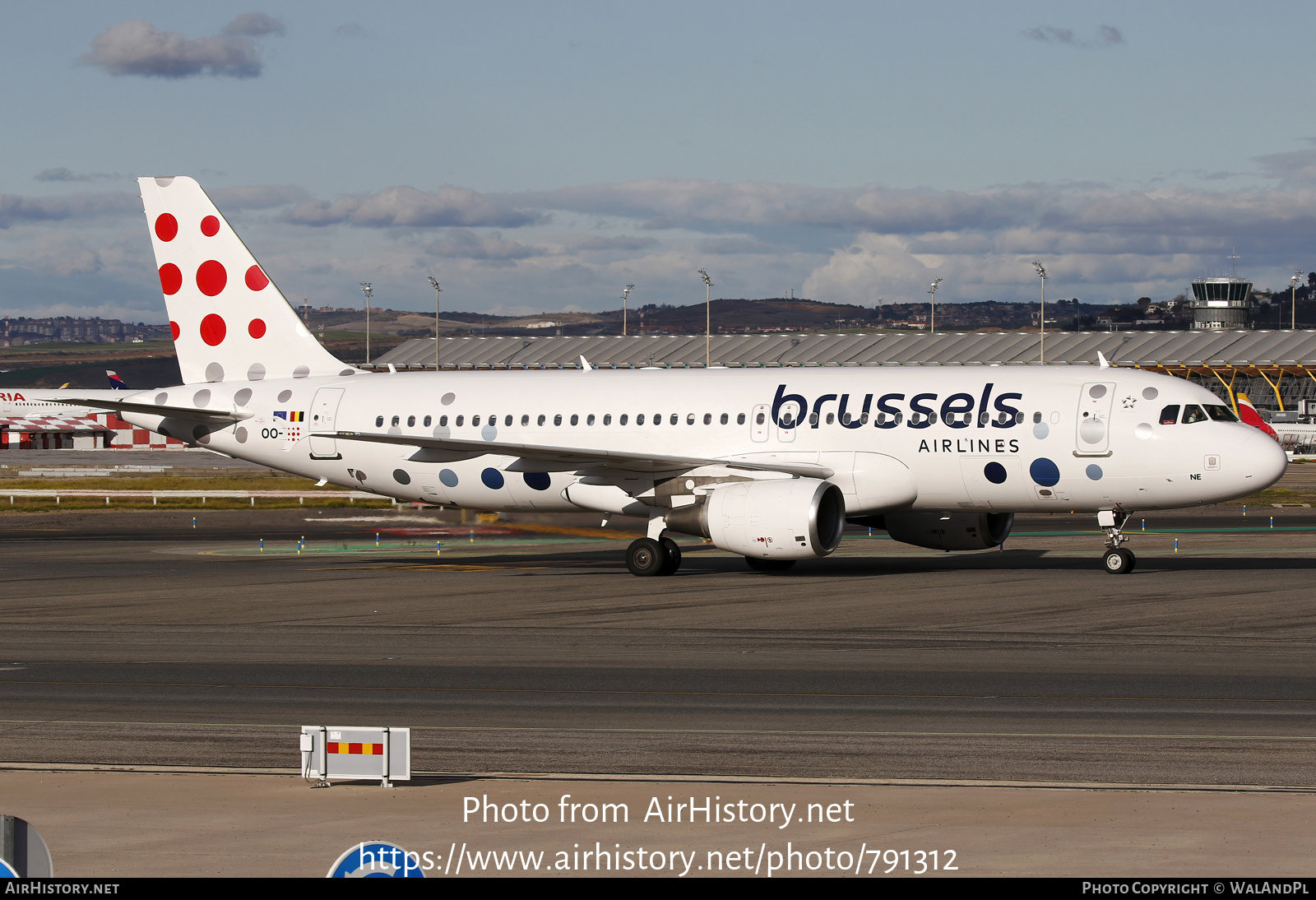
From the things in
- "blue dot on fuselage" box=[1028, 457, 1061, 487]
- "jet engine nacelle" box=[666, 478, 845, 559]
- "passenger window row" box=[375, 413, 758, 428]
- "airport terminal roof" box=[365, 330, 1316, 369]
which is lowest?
"jet engine nacelle" box=[666, 478, 845, 559]

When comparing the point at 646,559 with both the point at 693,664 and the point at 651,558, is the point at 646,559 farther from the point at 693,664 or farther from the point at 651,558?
the point at 693,664

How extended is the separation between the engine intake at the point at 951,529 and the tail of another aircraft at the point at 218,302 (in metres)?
15.3

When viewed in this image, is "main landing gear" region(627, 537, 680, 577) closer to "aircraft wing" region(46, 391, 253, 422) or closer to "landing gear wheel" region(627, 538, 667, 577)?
"landing gear wheel" region(627, 538, 667, 577)

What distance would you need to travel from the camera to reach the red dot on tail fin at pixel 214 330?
3922 cm

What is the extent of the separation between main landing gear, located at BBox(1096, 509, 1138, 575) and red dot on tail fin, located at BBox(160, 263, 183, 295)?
964 inches

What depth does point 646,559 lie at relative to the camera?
1302 inches

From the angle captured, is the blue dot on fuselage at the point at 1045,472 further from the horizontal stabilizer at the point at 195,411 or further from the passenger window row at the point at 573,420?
the horizontal stabilizer at the point at 195,411

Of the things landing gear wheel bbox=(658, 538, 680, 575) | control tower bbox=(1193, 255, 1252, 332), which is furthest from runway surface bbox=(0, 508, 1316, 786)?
control tower bbox=(1193, 255, 1252, 332)

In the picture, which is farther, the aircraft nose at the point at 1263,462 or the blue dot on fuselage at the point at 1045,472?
the blue dot on fuselage at the point at 1045,472

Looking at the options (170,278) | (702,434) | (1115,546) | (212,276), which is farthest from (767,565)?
(170,278)

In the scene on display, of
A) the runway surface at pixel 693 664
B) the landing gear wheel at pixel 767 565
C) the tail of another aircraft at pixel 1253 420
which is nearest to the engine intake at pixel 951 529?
the runway surface at pixel 693 664

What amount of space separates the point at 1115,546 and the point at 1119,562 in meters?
0.57

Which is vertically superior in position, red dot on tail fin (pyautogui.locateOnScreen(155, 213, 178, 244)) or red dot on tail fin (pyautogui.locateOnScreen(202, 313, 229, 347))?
red dot on tail fin (pyautogui.locateOnScreen(155, 213, 178, 244))

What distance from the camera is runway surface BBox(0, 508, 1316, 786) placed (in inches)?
556
